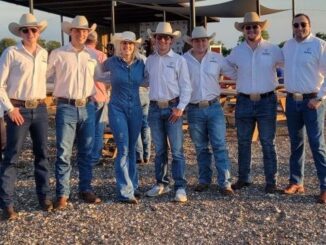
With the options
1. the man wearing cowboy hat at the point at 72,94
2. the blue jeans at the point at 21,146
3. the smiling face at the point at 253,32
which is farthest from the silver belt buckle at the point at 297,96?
the blue jeans at the point at 21,146

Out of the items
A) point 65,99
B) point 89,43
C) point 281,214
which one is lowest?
point 281,214

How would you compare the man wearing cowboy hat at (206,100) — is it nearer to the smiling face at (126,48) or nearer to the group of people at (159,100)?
the group of people at (159,100)

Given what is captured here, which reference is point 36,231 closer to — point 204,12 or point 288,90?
point 288,90

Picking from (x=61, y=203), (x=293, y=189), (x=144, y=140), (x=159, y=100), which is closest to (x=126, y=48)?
(x=159, y=100)

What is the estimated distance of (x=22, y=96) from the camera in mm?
4594

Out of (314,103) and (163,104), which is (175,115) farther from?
(314,103)

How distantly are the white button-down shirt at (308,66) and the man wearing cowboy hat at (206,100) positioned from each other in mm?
649

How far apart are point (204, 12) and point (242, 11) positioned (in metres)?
1.31

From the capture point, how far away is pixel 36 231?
4.43 meters

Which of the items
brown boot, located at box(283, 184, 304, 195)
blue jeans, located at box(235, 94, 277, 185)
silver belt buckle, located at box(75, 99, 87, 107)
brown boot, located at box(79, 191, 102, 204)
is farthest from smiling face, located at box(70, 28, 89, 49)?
brown boot, located at box(283, 184, 304, 195)

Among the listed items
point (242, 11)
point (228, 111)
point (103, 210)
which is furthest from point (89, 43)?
point (242, 11)

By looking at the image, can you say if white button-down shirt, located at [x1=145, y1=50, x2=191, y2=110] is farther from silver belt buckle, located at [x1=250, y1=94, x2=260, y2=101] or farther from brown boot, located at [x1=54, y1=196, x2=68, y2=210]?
brown boot, located at [x1=54, y1=196, x2=68, y2=210]

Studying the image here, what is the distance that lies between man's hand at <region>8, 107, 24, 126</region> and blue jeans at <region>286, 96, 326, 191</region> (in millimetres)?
2456

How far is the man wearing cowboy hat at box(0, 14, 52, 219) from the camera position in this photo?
456 centimetres
